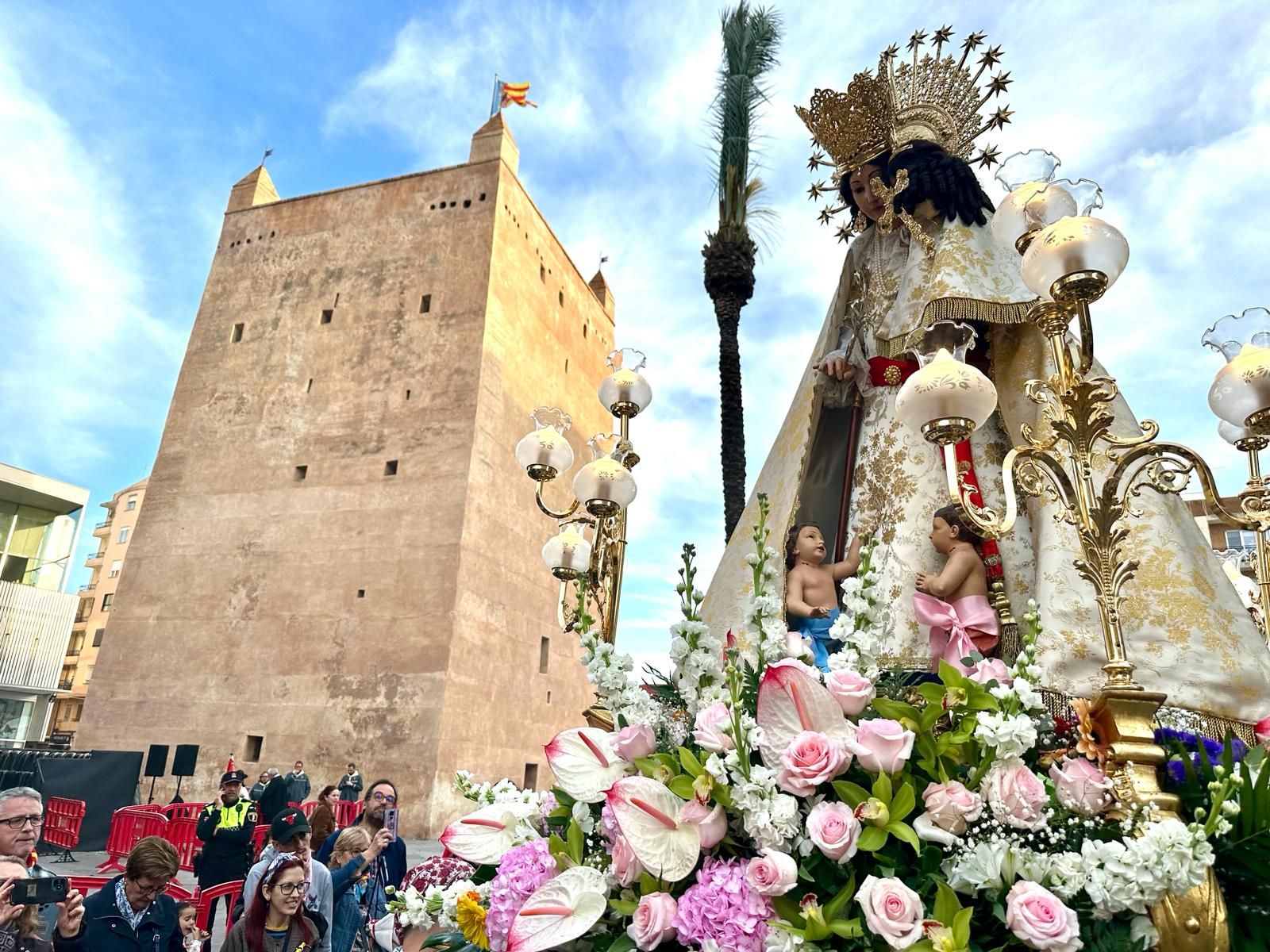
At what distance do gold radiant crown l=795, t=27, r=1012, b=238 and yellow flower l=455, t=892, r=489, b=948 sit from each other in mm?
3582

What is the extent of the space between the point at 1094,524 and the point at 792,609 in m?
1.18

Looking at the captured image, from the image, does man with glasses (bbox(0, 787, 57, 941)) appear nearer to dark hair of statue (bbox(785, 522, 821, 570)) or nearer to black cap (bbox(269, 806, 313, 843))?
black cap (bbox(269, 806, 313, 843))

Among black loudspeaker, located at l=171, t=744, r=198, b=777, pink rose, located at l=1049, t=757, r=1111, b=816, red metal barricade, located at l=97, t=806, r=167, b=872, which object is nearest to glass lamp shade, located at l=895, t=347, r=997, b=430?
pink rose, located at l=1049, t=757, r=1111, b=816

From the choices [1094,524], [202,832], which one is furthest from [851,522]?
[202,832]

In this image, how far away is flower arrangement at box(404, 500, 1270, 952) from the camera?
48.8 inches

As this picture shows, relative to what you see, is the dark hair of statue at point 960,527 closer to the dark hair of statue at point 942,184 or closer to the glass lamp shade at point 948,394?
the glass lamp shade at point 948,394

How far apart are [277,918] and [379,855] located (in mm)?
1277

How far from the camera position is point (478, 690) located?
1923cm

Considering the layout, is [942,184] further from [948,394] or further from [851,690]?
[851,690]

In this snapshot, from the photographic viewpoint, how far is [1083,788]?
1.42 meters

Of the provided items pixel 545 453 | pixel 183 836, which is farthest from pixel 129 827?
pixel 545 453

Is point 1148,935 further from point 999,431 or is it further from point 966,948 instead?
point 999,431

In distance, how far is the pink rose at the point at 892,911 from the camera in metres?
1.18

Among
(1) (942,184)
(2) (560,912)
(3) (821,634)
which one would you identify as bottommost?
A: (2) (560,912)
